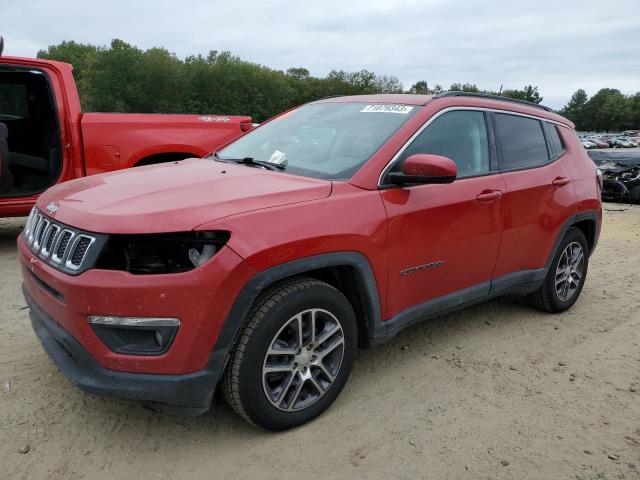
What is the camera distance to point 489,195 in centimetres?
354

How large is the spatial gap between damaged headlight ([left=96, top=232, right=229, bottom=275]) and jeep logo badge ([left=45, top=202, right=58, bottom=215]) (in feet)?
1.68

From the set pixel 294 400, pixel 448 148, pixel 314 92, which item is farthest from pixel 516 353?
pixel 314 92

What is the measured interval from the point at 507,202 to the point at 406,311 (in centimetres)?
117

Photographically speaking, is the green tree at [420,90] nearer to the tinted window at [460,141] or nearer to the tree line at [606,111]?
the tinted window at [460,141]

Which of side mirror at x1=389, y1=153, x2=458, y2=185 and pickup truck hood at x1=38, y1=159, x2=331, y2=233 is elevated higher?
side mirror at x1=389, y1=153, x2=458, y2=185

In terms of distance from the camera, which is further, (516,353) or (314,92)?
(314,92)

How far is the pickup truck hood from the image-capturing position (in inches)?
91.4

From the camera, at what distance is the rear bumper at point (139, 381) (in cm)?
233

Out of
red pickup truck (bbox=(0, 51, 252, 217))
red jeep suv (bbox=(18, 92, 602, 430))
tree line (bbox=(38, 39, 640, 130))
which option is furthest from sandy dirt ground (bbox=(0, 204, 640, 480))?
tree line (bbox=(38, 39, 640, 130))

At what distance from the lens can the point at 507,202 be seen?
3.69 meters

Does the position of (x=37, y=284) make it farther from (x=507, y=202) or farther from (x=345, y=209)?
(x=507, y=202)

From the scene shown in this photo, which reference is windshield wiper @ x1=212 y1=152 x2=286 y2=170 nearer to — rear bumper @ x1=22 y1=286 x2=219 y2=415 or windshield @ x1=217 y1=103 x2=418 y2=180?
windshield @ x1=217 y1=103 x2=418 y2=180

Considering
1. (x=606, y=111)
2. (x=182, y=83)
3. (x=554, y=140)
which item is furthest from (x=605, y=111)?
(x=554, y=140)

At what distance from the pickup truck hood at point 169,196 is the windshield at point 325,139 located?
232mm
